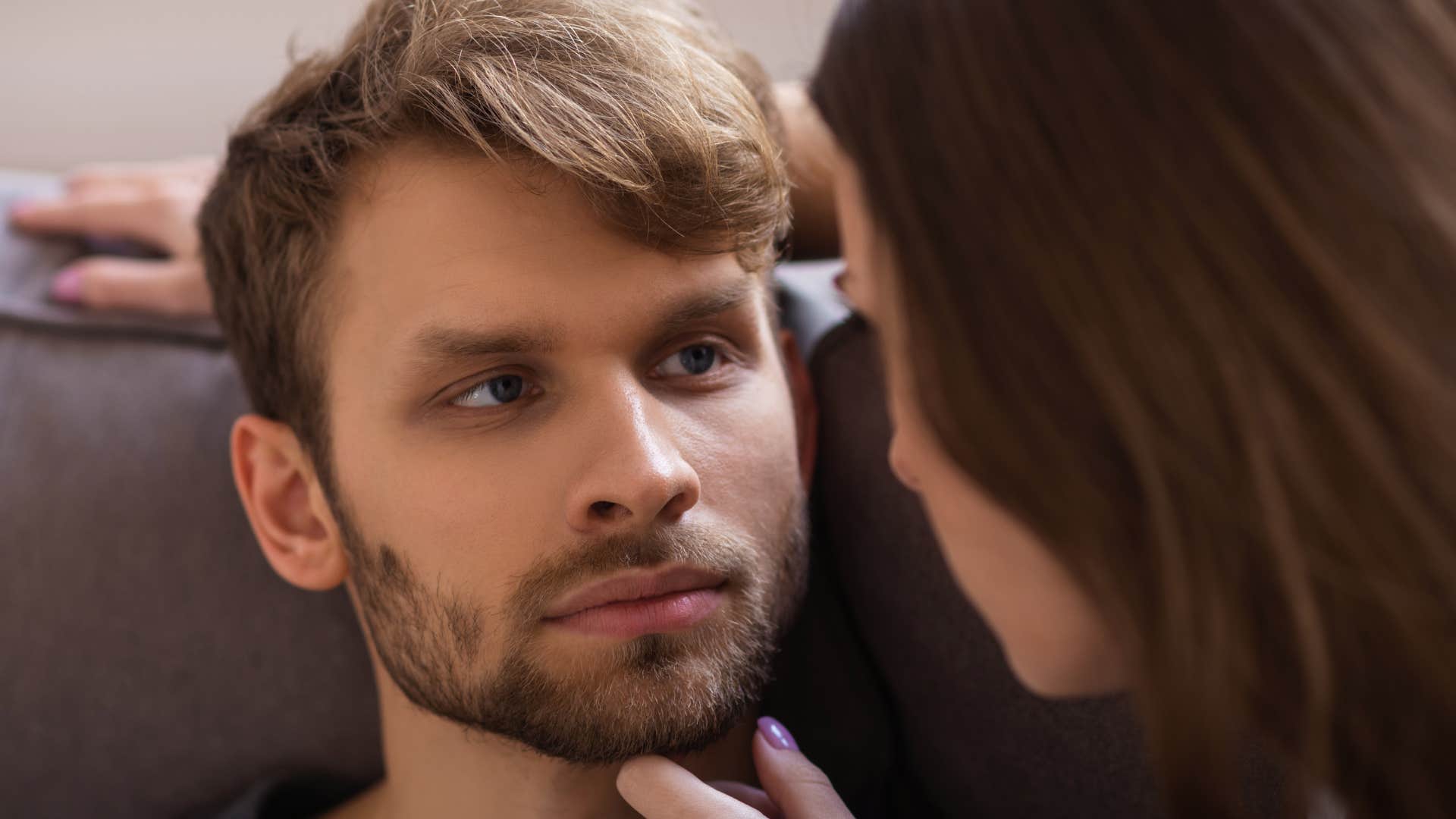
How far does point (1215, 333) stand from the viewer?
53cm

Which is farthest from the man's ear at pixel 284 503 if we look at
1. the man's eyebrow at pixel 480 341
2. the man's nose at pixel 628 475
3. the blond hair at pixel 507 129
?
the man's nose at pixel 628 475

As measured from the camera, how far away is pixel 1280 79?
1.71 ft

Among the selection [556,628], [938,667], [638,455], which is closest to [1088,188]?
[638,455]

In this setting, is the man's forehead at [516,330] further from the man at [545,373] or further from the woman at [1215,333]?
the woman at [1215,333]

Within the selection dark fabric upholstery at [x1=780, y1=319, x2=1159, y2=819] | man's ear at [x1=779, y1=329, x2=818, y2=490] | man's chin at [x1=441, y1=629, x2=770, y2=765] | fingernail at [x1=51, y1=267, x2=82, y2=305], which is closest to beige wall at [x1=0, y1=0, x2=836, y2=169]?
fingernail at [x1=51, y1=267, x2=82, y2=305]

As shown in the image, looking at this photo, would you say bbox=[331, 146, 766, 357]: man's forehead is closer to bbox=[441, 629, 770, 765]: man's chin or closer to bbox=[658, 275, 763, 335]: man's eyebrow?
bbox=[658, 275, 763, 335]: man's eyebrow

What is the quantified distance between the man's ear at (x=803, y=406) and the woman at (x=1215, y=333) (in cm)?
59

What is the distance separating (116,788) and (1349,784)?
1224 millimetres

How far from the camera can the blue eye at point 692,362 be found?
39.4 inches

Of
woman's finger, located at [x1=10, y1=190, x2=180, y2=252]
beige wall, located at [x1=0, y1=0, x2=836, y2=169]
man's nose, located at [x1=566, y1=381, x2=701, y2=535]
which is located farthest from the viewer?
beige wall, located at [x1=0, y1=0, x2=836, y2=169]

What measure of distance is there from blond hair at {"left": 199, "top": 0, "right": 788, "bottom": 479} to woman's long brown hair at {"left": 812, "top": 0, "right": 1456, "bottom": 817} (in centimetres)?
35

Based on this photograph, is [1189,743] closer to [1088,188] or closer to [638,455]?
[1088,188]

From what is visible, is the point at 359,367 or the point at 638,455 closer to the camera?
the point at 638,455

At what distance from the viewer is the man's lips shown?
883 millimetres
